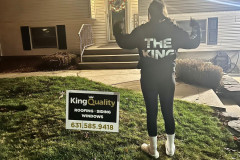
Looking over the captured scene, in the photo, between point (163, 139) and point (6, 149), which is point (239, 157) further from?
point (6, 149)

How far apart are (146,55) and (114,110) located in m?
0.79

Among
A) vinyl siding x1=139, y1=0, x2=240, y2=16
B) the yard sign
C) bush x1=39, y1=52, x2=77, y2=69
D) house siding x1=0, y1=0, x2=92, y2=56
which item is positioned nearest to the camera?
the yard sign

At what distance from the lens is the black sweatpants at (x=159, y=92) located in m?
2.83

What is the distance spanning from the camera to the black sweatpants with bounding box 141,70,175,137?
2832 mm

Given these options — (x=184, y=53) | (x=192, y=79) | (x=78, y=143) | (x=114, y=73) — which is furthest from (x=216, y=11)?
(x=78, y=143)

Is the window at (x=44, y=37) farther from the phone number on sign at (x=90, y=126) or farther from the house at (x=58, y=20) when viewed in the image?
the phone number on sign at (x=90, y=126)

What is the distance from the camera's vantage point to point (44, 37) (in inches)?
367

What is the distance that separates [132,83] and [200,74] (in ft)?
5.44

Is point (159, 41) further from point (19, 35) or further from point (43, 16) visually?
point (19, 35)

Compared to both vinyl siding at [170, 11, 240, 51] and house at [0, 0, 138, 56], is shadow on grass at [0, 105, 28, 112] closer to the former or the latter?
house at [0, 0, 138, 56]

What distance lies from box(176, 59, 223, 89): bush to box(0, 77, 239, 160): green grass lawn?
158cm

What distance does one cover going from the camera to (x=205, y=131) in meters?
3.61

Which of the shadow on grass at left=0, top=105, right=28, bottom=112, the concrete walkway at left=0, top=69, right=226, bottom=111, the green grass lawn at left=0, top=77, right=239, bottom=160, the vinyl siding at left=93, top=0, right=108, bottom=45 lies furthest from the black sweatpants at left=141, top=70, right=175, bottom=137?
the vinyl siding at left=93, top=0, right=108, bottom=45

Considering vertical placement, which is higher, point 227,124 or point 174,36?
point 174,36
